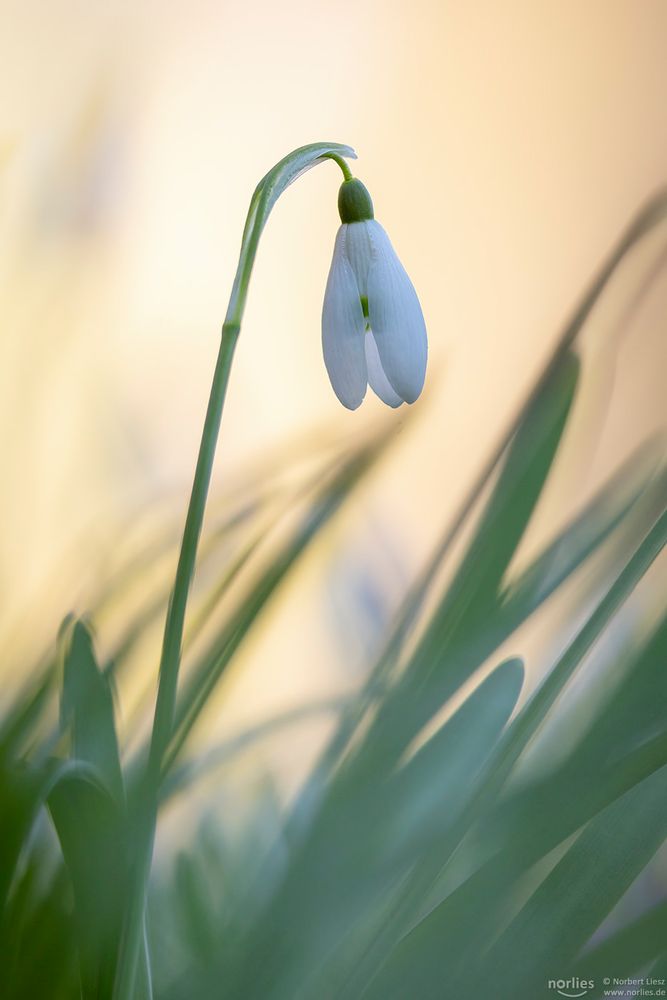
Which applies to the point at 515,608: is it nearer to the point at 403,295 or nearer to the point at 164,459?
the point at 403,295

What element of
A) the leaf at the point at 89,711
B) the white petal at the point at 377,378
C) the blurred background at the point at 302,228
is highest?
the blurred background at the point at 302,228

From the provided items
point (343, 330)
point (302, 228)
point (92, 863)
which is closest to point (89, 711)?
point (92, 863)

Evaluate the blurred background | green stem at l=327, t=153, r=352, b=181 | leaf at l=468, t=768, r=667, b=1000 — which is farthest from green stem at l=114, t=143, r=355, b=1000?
the blurred background

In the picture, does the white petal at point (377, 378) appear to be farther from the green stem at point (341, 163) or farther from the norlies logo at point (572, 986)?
the norlies logo at point (572, 986)

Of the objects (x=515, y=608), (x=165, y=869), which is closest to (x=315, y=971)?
(x=515, y=608)

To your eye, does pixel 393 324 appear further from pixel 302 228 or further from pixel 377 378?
pixel 302 228

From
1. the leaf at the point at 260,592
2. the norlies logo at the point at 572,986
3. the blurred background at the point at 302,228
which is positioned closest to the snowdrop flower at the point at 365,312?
the leaf at the point at 260,592
